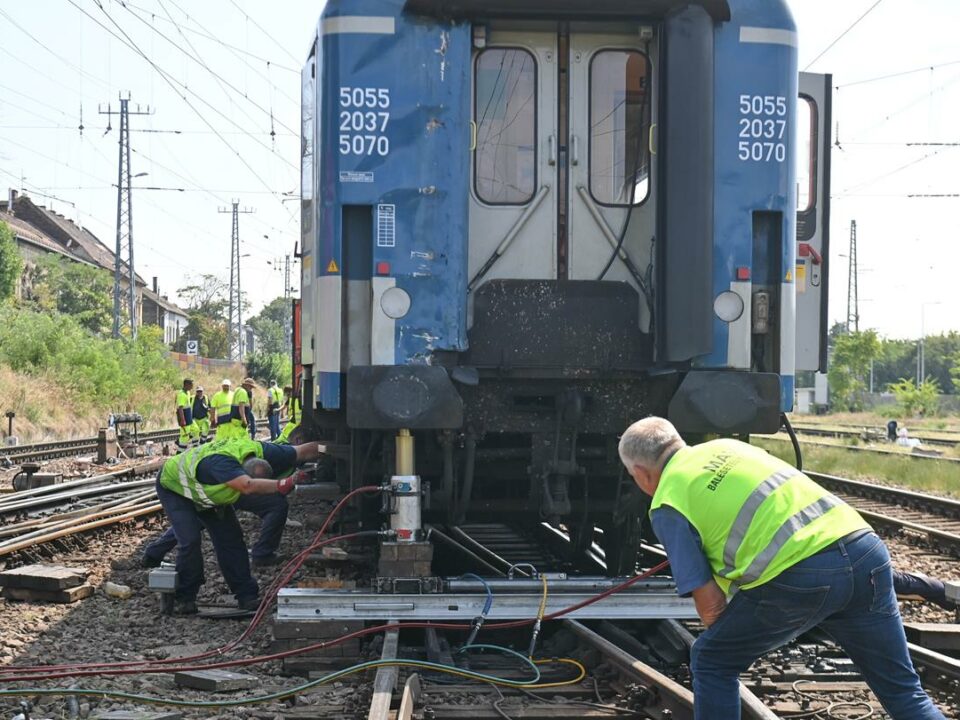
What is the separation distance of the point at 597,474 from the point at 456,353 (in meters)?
1.39

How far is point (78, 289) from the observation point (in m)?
70.6

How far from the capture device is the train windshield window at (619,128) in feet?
23.8

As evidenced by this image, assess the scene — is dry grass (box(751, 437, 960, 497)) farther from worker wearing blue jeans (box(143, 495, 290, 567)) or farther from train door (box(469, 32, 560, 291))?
train door (box(469, 32, 560, 291))

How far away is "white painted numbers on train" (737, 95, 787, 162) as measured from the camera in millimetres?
6980

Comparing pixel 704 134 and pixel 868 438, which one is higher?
pixel 704 134

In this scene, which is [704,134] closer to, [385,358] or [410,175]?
[410,175]

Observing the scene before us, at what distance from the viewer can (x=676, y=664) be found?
6.00 m

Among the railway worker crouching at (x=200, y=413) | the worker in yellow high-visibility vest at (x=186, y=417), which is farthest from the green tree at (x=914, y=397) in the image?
the worker in yellow high-visibility vest at (x=186, y=417)

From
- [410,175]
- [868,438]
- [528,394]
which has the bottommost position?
[868,438]

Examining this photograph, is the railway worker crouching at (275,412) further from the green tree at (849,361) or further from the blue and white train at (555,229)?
the green tree at (849,361)

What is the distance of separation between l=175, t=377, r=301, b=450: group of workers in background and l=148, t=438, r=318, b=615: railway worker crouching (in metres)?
4.38

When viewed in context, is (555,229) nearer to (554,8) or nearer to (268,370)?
(554,8)

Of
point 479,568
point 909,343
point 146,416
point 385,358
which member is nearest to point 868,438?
point 146,416

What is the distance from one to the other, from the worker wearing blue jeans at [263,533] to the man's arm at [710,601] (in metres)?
4.72
